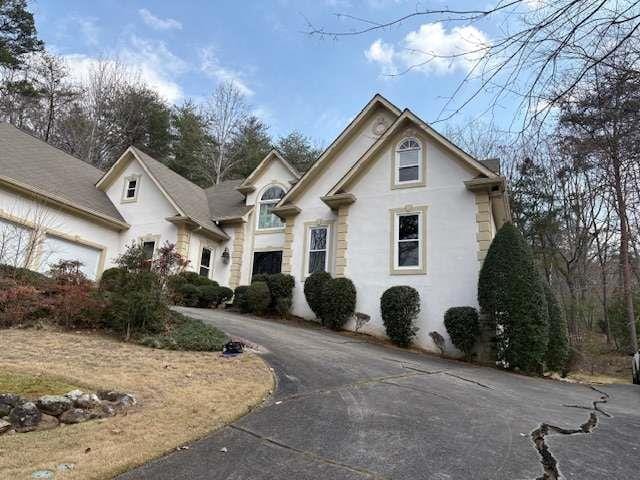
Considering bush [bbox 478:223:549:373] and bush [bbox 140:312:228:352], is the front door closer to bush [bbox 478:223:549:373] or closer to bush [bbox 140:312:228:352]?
bush [bbox 140:312:228:352]

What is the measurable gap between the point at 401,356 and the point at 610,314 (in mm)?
14792

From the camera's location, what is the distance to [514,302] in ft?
32.7

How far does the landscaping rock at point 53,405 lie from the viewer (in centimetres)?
404

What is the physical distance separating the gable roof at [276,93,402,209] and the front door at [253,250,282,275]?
251cm

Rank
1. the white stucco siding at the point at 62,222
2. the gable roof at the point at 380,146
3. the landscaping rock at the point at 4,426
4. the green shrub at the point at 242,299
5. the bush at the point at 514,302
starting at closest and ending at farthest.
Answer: the landscaping rock at the point at 4,426 → the bush at the point at 514,302 → the gable roof at the point at 380,146 → the white stucco siding at the point at 62,222 → the green shrub at the point at 242,299

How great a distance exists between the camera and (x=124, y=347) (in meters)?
7.54

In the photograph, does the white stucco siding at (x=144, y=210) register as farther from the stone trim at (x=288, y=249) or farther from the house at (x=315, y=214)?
the stone trim at (x=288, y=249)

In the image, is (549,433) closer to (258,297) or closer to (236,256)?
(258,297)

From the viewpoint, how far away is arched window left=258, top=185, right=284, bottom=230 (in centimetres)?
1786

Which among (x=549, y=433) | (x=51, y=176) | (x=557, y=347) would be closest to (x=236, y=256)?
(x=51, y=176)

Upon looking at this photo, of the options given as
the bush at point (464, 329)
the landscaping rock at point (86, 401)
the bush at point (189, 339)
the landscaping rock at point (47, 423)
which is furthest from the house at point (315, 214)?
the landscaping rock at point (47, 423)

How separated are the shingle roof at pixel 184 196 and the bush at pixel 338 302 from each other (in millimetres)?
6670

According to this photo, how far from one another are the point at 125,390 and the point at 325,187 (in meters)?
11.4

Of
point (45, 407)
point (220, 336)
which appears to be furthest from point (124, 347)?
point (45, 407)
